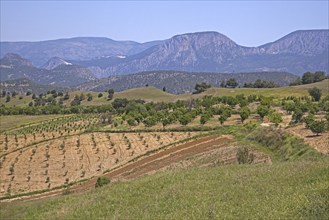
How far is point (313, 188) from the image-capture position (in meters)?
20.3

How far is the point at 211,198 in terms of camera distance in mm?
22453

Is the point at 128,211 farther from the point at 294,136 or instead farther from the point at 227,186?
the point at 294,136

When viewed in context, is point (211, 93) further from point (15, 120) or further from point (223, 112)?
point (223, 112)

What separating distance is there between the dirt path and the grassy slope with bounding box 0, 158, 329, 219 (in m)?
12.4

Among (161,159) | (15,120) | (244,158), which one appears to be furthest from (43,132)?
(244,158)

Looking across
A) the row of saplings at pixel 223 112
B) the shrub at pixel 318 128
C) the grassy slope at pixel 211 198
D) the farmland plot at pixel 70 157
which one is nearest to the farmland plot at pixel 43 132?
the farmland plot at pixel 70 157

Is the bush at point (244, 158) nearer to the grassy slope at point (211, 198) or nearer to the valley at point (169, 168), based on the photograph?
the valley at point (169, 168)

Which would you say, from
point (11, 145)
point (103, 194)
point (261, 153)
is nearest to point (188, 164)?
point (261, 153)

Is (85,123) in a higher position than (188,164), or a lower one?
lower

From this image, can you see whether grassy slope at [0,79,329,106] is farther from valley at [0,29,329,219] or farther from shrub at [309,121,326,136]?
shrub at [309,121,326,136]

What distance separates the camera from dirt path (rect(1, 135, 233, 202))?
144 ft

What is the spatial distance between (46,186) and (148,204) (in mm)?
26007

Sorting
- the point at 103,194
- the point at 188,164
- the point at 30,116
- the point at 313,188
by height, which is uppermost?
the point at 313,188

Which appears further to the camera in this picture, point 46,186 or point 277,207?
point 46,186
